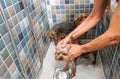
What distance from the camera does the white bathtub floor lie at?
1005 mm

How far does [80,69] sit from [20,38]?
1.72 ft

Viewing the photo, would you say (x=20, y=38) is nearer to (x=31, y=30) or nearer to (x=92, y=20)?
(x=31, y=30)

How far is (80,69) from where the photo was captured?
107 centimetres

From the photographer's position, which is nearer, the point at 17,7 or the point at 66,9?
the point at 17,7

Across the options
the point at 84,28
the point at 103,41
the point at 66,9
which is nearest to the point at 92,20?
the point at 84,28

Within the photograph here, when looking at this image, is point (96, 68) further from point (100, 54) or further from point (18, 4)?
point (18, 4)

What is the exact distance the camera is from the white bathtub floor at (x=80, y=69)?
1005 millimetres

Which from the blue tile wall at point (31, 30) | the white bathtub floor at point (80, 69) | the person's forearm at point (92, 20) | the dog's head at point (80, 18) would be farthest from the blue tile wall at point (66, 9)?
the person's forearm at point (92, 20)

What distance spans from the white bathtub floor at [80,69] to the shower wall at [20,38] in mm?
67

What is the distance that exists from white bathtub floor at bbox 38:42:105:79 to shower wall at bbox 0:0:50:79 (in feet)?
0.22

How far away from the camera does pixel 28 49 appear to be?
2.87 feet

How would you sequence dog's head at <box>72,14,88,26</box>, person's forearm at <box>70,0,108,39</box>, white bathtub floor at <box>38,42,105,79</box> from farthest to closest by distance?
1. dog's head at <box>72,14,88,26</box>
2. white bathtub floor at <box>38,42,105,79</box>
3. person's forearm at <box>70,0,108,39</box>

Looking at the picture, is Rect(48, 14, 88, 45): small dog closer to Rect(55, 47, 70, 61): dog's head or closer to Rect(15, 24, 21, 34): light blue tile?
Rect(15, 24, 21, 34): light blue tile

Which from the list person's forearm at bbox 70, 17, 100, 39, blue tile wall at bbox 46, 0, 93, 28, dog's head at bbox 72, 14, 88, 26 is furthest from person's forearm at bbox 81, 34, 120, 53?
blue tile wall at bbox 46, 0, 93, 28
